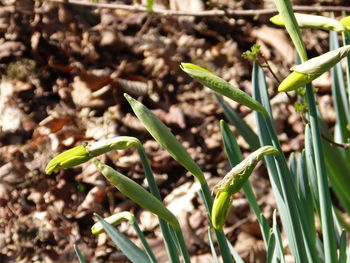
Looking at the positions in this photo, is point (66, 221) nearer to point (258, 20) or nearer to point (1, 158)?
point (1, 158)

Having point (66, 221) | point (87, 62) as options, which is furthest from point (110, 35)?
point (66, 221)

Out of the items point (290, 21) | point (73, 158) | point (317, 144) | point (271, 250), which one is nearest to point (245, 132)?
point (271, 250)

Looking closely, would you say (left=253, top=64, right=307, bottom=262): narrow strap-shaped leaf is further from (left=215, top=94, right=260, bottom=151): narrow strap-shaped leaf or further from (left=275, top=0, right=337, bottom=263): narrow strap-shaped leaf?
(left=215, top=94, right=260, bottom=151): narrow strap-shaped leaf

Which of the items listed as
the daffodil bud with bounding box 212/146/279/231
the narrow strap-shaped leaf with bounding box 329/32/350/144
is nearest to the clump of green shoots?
the daffodil bud with bounding box 212/146/279/231

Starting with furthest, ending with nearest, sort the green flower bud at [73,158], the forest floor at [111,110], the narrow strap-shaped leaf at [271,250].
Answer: the forest floor at [111,110] → the narrow strap-shaped leaf at [271,250] → the green flower bud at [73,158]

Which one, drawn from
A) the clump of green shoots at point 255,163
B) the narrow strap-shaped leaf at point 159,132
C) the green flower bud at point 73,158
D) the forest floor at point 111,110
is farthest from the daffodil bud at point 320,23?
the forest floor at point 111,110

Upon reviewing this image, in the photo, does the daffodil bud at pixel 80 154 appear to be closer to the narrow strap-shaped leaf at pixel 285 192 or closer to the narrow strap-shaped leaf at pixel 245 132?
the narrow strap-shaped leaf at pixel 285 192

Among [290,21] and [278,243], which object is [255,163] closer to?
[290,21]

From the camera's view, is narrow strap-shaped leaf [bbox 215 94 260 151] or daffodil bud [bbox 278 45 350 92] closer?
daffodil bud [bbox 278 45 350 92]
